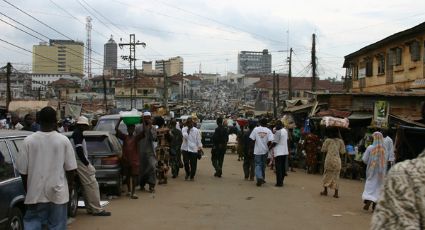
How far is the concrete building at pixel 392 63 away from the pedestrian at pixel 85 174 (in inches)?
721

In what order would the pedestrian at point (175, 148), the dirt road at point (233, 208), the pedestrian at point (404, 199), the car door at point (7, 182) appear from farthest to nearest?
the pedestrian at point (175, 148) < the dirt road at point (233, 208) < the car door at point (7, 182) < the pedestrian at point (404, 199)

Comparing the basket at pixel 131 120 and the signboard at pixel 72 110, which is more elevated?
the basket at pixel 131 120

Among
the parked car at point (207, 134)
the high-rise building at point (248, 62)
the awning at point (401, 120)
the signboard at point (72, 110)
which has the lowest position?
the parked car at point (207, 134)

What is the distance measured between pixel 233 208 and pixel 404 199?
29.0ft

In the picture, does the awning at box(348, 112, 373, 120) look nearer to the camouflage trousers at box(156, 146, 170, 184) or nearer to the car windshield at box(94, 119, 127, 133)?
the camouflage trousers at box(156, 146, 170, 184)

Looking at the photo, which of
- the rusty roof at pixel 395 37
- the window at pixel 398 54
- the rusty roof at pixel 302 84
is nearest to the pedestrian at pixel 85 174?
the rusty roof at pixel 395 37

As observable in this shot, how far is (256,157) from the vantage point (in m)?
15.8

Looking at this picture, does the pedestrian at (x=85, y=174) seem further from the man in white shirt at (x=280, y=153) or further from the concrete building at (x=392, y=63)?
the concrete building at (x=392, y=63)

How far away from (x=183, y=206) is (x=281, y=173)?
4.54m

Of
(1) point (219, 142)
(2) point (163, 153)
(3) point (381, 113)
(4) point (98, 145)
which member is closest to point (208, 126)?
(1) point (219, 142)

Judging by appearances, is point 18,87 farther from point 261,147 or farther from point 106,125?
point 261,147

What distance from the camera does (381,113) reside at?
17781 millimetres

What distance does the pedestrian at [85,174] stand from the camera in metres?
9.65

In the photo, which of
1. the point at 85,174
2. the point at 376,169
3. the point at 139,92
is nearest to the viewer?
the point at 85,174
